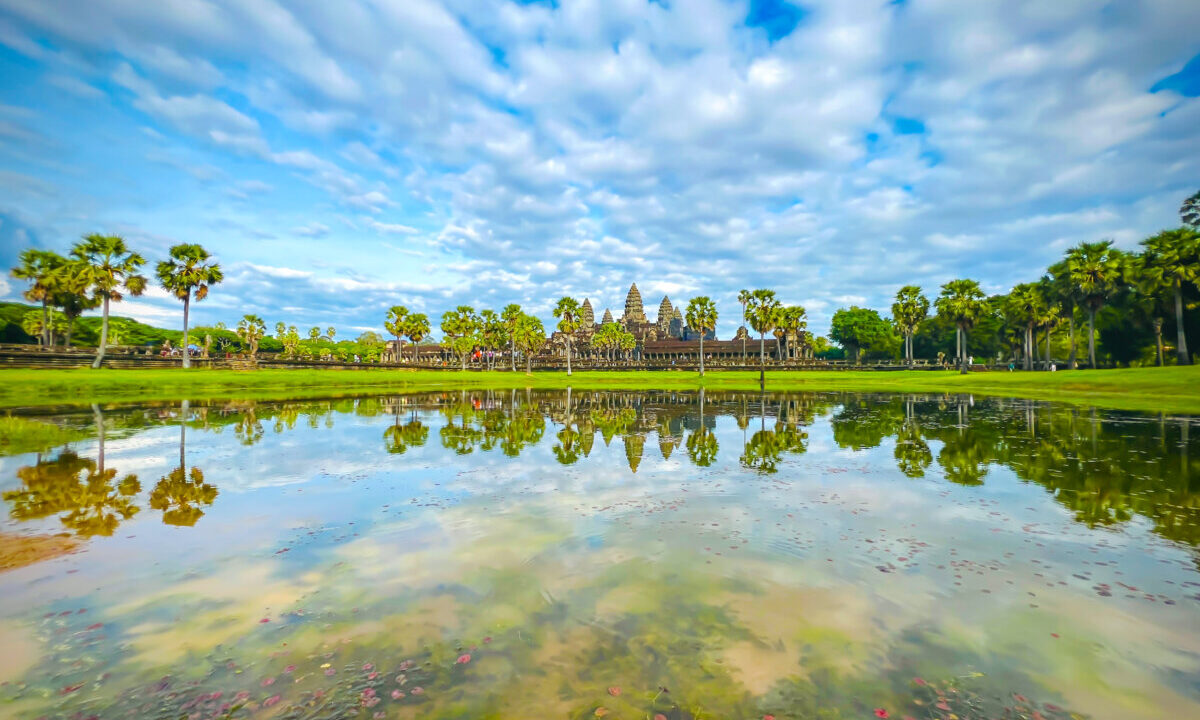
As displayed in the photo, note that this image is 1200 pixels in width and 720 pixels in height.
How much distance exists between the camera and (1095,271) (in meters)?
57.7

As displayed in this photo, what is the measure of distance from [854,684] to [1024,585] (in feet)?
11.5

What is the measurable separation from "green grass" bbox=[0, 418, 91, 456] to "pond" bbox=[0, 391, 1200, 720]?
69.4 inches

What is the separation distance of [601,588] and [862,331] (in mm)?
133934

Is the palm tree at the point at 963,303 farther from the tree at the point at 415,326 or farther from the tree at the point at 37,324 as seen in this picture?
the tree at the point at 37,324

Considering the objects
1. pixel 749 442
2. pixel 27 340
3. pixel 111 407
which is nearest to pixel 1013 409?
pixel 749 442

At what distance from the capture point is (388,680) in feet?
14.0

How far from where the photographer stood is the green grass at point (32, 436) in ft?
48.7

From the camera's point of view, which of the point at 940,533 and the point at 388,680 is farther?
the point at 940,533

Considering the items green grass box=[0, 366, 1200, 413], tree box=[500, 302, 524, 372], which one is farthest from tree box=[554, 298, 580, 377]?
green grass box=[0, 366, 1200, 413]

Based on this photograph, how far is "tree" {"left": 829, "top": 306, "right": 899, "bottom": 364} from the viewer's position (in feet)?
402

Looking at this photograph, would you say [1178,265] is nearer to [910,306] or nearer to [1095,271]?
[1095,271]

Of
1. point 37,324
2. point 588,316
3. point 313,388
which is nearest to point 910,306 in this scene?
point 313,388

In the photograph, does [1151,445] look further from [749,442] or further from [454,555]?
[454,555]

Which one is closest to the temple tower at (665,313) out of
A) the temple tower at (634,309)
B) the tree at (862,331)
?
the temple tower at (634,309)
